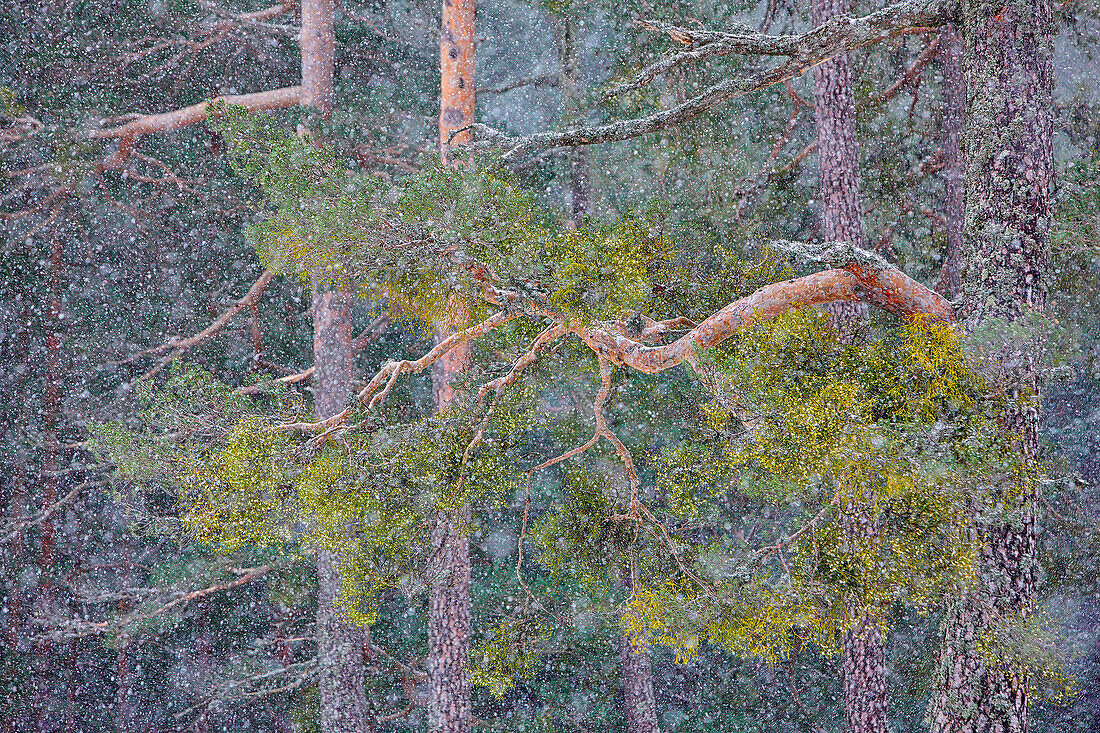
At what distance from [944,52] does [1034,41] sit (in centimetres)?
437

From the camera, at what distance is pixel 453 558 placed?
26.1ft

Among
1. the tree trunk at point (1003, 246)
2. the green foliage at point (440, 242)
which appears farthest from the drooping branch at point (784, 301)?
the tree trunk at point (1003, 246)

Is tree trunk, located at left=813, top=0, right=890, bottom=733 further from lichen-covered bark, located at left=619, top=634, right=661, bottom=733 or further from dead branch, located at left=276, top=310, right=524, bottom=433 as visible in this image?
lichen-covered bark, located at left=619, top=634, right=661, bottom=733

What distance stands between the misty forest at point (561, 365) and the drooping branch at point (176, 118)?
6cm

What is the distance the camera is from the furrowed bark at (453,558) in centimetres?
762

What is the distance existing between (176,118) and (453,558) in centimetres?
512

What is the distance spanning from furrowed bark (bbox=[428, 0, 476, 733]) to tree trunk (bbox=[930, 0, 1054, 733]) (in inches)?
161

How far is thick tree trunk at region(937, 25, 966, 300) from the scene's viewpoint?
27.3ft

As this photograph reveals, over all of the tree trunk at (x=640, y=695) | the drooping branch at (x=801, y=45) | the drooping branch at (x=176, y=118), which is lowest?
the tree trunk at (x=640, y=695)

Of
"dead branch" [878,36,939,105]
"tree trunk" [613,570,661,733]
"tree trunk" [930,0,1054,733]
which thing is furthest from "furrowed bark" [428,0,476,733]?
"dead branch" [878,36,939,105]

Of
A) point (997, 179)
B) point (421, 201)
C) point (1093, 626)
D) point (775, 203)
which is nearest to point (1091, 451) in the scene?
point (1093, 626)

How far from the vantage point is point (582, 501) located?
618 centimetres

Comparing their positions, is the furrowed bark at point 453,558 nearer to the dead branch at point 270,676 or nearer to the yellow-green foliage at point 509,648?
the yellow-green foliage at point 509,648

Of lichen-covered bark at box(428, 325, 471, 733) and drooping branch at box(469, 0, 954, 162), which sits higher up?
drooping branch at box(469, 0, 954, 162)
